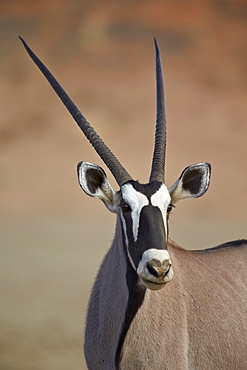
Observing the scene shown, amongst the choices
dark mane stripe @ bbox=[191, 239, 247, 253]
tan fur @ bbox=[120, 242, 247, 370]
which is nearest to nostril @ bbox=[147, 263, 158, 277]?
tan fur @ bbox=[120, 242, 247, 370]

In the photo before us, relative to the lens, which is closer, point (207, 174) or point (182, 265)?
point (207, 174)

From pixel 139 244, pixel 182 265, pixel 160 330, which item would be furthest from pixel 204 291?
pixel 139 244

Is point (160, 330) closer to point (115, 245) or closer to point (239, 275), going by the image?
point (115, 245)

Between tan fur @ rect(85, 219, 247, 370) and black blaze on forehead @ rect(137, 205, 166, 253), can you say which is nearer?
black blaze on forehead @ rect(137, 205, 166, 253)

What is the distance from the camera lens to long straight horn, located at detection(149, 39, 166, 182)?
8.65m

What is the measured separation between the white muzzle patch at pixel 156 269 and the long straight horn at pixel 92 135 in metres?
1.32

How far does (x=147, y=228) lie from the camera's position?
768cm

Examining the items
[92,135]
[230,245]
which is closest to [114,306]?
[92,135]

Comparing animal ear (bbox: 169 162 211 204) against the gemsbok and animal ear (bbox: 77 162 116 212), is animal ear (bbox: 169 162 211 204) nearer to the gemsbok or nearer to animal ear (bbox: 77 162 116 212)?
the gemsbok

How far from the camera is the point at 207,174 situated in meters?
8.78

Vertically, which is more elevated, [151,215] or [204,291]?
A: [151,215]

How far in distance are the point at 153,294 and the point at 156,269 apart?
4.37 feet

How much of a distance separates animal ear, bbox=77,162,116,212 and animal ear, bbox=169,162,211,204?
0.89 metres

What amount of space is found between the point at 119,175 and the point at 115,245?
96cm
